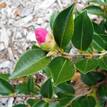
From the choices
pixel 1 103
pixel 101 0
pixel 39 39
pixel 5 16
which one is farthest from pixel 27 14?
pixel 39 39

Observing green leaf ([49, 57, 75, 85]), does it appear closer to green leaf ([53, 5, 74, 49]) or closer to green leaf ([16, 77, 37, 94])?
green leaf ([53, 5, 74, 49])

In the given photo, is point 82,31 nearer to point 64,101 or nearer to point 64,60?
point 64,60

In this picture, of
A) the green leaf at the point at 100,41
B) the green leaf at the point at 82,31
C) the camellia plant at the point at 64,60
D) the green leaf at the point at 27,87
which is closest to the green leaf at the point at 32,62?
the camellia plant at the point at 64,60

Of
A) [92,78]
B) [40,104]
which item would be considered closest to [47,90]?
[40,104]

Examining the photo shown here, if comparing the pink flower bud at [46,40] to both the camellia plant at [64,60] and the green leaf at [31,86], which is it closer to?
the camellia plant at [64,60]

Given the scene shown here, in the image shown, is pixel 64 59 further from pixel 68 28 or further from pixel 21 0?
pixel 21 0
